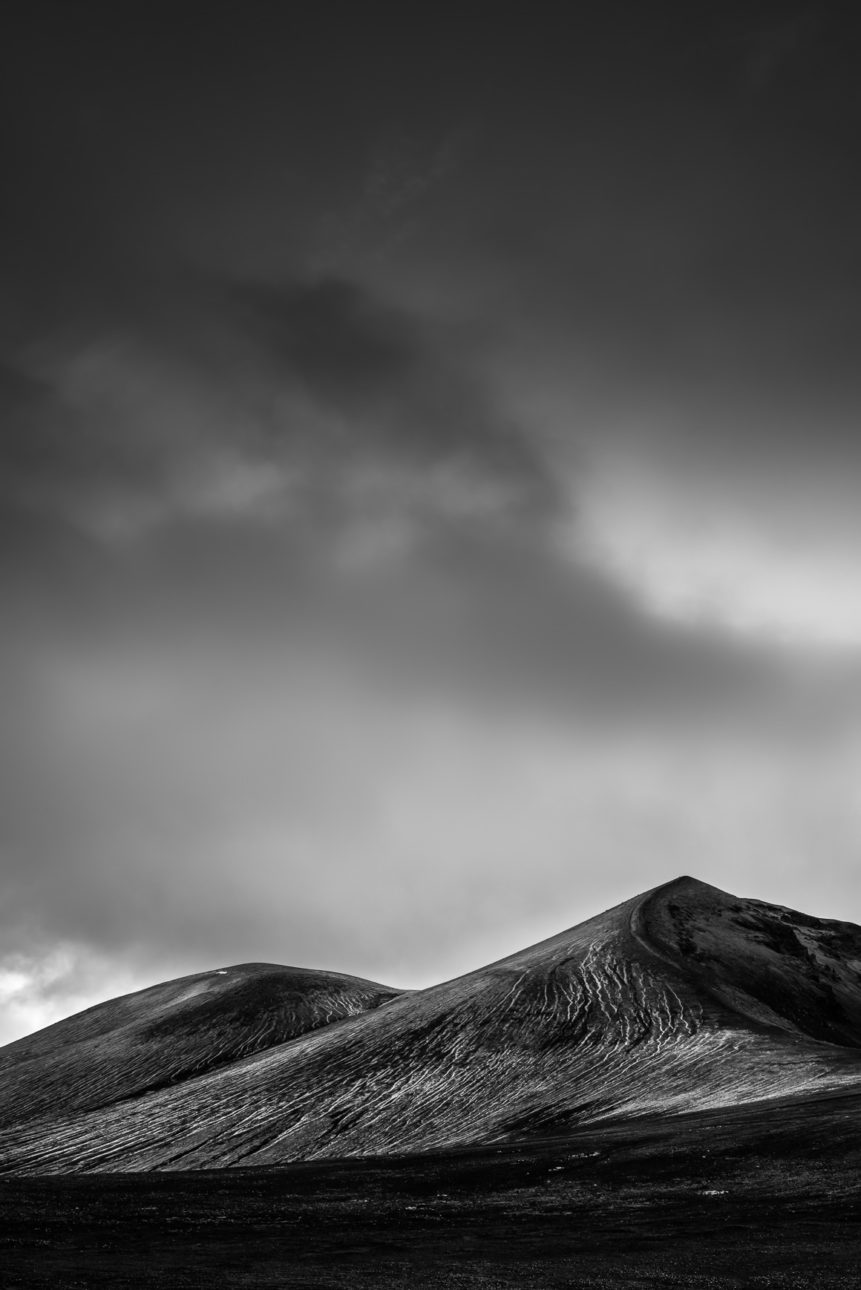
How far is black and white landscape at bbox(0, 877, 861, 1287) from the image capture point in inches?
1366

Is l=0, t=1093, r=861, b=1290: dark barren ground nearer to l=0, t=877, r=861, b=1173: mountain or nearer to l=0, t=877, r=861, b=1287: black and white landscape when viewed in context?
l=0, t=877, r=861, b=1287: black and white landscape

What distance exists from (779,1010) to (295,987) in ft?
276

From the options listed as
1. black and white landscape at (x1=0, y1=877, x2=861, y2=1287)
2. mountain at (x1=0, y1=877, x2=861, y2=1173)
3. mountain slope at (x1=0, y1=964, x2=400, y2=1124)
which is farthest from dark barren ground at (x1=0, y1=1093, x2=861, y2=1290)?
mountain slope at (x1=0, y1=964, x2=400, y2=1124)

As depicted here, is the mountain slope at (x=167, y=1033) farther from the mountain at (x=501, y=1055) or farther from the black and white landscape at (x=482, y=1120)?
the black and white landscape at (x=482, y=1120)

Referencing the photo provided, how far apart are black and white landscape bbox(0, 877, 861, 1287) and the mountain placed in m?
0.40

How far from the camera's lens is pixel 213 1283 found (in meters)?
29.4

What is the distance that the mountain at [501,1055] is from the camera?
3246 inches

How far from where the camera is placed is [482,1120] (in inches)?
3324

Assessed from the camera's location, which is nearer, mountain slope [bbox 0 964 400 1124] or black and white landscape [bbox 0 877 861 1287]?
black and white landscape [bbox 0 877 861 1287]

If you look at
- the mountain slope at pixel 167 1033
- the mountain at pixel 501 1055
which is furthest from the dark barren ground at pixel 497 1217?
the mountain slope at pixel 167 1033

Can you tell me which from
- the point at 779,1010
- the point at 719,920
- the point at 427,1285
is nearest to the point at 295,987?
the point at 719,920

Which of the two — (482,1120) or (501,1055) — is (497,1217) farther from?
(501,1055)

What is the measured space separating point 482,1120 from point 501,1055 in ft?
52.2

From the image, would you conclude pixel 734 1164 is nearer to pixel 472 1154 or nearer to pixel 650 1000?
pixel 472 1154
